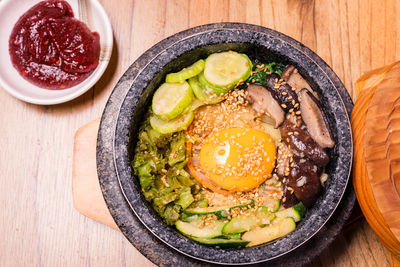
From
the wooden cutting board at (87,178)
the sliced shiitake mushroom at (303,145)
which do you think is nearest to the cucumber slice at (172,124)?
the wooden cutting board at (87,178)

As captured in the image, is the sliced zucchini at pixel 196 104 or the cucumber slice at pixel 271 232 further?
the sliced zucchini at pixel 196 104

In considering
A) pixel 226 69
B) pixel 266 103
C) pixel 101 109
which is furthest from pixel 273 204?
pixel 101 109

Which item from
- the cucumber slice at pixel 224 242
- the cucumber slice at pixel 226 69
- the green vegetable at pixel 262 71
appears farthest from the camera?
the green vegetable at pixel 262 71

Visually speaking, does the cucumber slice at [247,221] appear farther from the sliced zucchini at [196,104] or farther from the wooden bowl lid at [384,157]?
the sliced zucchini at [196,104]

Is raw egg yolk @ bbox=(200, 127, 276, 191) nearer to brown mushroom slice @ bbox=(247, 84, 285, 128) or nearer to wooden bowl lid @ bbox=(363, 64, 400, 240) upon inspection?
brown mushroom slice @ bbox=(247, 84, 285, 128)

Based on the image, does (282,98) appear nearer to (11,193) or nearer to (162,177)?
(162,177)

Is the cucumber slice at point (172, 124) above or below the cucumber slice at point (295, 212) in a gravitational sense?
above

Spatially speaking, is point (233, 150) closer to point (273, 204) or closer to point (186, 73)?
point (273, 204)
